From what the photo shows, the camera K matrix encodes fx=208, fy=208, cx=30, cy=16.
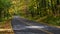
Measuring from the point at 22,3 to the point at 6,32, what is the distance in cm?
7683

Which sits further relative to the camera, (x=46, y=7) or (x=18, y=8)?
(x=18, y=8)

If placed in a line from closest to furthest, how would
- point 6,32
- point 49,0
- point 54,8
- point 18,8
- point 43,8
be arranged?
point 6,32, point 49,0, point 54,8, point 43,8, point 18,8

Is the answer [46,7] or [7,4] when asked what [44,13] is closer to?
[46,7]

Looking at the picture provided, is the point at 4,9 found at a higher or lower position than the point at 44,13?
higher

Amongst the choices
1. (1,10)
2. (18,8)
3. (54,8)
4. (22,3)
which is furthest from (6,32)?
(18,8)

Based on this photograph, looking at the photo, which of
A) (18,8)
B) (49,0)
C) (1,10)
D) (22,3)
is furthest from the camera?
(18,8)

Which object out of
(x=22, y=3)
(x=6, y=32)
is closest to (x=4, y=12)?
(x=6, y=32)

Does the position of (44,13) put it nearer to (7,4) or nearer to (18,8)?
(7,4)

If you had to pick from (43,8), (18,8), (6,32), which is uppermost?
(6,32)

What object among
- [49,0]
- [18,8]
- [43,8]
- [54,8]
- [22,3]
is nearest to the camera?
[49,0]

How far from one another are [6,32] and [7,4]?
24104mm

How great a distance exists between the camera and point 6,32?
43.7 ft

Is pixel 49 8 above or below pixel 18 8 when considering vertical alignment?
above

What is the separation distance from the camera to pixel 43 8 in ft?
162
